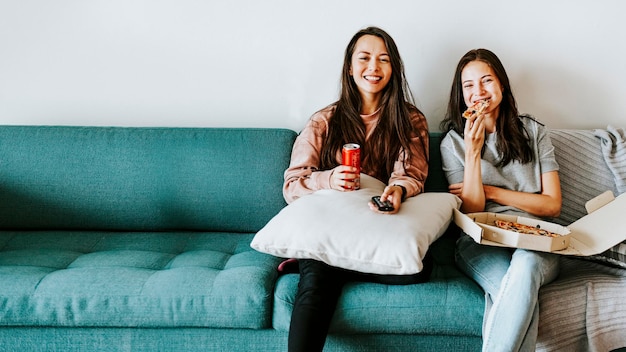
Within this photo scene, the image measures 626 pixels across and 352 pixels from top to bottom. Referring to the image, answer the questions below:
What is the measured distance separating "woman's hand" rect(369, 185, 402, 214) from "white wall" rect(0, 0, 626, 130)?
0.70 m

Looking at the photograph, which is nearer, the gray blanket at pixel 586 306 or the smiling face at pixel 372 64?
the gray blanket at pixel 586 306

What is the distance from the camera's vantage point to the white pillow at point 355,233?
1.76 metres

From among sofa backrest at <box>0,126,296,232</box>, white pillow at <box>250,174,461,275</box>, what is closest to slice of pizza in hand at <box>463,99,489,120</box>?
white pillow at <box>250,174,461,275</box>

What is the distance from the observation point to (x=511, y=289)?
174 cm

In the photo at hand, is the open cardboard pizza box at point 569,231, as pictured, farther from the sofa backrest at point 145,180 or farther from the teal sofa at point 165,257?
the sofa backrest at point 145,180

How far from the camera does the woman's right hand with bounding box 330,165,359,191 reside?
1954mm

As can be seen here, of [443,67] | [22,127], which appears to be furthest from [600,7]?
[22,127]

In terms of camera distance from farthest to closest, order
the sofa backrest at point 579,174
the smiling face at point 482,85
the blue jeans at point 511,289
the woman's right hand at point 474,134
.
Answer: the sofa backrest at point 579,174 → the smiling face at point 482,85 → the woman's right hand at point 474,134 → the blue jeans at point 511,289

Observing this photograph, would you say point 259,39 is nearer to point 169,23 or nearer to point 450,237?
point 169,23

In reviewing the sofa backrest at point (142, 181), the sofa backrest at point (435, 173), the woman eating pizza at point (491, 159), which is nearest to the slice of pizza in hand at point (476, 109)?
the woman eating pizza at point (491, 159)

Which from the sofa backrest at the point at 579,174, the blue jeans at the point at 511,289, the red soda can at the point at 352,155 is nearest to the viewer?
the blue jeans at the point at 511,289

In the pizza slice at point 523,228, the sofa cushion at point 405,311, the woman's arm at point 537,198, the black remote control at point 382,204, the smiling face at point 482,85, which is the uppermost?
the smiling face at point 482,85

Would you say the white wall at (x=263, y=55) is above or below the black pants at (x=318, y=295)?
above

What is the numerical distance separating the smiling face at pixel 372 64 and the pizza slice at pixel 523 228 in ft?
2.15
